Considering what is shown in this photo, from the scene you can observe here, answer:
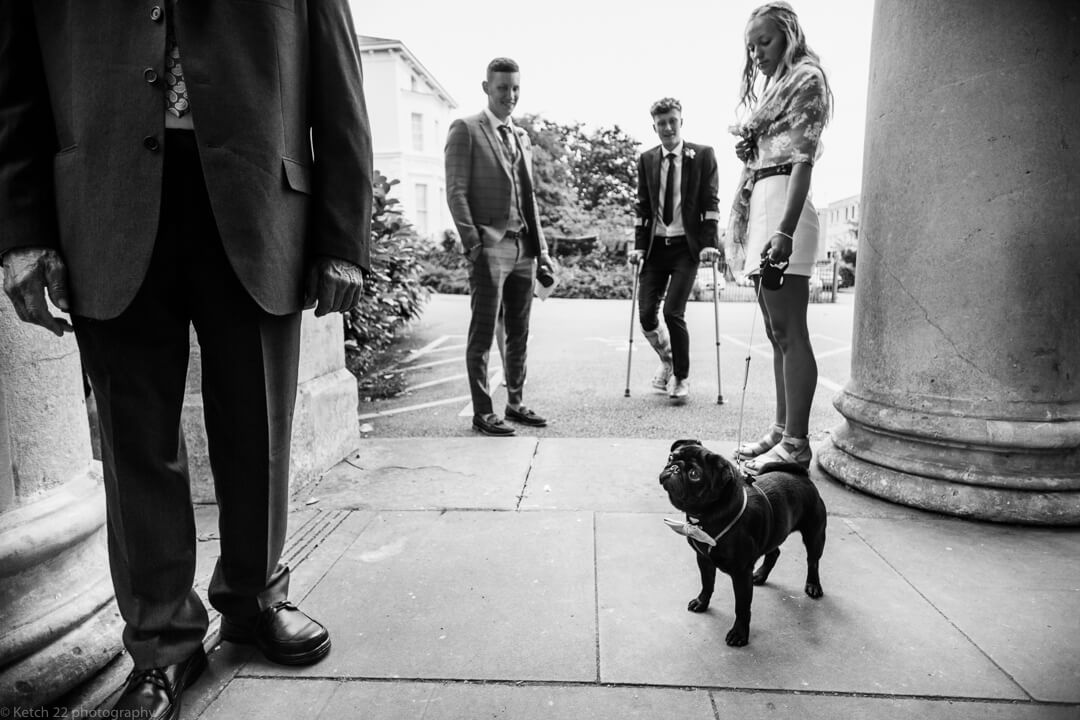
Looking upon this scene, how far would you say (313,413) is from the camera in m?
3.73

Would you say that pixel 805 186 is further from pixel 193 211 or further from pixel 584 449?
pixel 193 211

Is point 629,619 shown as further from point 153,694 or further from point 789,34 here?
point 789,34

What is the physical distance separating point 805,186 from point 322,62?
98.5 inches

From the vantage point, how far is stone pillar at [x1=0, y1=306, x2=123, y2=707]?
5.89ft

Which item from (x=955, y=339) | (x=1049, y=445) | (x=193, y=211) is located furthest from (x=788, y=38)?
(x=193, y=211)

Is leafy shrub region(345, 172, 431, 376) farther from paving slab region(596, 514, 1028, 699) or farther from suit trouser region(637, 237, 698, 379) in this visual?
paving slab region(596, 514, 1028, 699)

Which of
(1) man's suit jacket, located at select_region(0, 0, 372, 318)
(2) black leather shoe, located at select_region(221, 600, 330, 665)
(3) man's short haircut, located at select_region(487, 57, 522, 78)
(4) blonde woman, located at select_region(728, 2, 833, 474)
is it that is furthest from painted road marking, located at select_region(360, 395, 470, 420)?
(1) man's suit jacket, located at select_region(0, 0, 372, 318)

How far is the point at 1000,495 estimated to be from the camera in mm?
3104

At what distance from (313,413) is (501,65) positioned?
8.94 ft

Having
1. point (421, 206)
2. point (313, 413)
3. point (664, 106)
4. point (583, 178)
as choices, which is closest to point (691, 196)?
point (664, 106)

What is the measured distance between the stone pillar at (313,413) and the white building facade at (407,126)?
1303 inches

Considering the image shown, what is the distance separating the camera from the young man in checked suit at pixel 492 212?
4.69 m

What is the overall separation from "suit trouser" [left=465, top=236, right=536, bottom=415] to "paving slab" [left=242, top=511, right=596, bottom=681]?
1.70m

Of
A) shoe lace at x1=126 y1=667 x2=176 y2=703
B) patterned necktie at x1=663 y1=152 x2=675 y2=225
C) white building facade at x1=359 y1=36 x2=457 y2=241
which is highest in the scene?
white building facade at x1=359 y1=36 x2=457 y2=241
